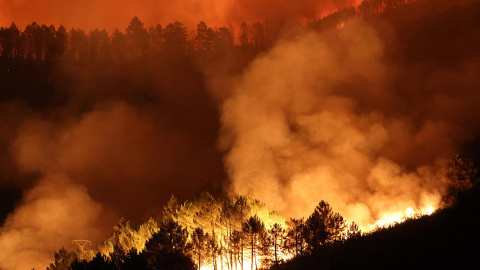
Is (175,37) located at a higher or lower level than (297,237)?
higher

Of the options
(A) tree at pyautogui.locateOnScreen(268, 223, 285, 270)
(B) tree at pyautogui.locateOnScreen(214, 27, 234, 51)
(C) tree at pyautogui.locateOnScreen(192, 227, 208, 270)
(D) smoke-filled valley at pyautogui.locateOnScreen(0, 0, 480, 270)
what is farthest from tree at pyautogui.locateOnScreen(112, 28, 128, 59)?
(A) tree at pyautogui.locateOnScreen(268, 223, 285, 270)

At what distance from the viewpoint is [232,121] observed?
60250 mm

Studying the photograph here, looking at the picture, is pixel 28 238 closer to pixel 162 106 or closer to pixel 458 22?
pixel 162 106

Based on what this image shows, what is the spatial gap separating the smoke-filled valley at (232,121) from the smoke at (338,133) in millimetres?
230

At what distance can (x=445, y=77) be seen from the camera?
3095 inches

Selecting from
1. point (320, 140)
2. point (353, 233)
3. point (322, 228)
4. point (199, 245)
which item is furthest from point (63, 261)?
point (320, 140)

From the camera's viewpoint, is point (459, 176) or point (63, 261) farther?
point (63, 261)

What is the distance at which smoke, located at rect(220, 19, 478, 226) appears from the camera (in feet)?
144

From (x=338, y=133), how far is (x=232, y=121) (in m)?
16.2

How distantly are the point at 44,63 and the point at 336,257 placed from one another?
3875 inches

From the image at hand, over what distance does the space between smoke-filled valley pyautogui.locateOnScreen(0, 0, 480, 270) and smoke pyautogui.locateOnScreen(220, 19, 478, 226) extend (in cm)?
23

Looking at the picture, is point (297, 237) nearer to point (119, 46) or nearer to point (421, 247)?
point (421, 247)

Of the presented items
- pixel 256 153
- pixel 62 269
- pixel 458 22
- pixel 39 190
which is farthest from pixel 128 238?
pixel 458 22

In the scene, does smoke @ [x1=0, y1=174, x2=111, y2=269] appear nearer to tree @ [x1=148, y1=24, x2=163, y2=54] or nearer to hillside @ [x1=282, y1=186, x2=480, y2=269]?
hillside @ [x1=282, y1=186, x2=480, y2=269]
